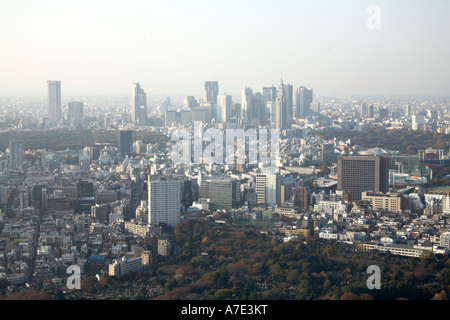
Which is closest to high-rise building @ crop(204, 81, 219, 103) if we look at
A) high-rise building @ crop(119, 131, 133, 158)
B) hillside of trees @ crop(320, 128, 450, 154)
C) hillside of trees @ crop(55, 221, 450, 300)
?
hillside of trees @ crop(320, 128, 450, 154)

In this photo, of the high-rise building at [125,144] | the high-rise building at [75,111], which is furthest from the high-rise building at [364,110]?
the high-rise building at [75,111]

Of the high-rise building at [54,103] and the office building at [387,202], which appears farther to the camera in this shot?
the high-rise building at [54,103]

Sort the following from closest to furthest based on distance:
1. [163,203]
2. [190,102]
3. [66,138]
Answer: [163,203]
[66,138]
[190,102]

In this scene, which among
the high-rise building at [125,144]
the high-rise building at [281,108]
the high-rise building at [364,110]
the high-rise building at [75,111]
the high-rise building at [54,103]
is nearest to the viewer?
the high-rise building at [125,144]

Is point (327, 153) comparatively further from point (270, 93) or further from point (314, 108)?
point (314, 108)

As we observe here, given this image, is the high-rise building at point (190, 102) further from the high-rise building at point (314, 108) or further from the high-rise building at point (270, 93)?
the high-rise building at point (314, 108)

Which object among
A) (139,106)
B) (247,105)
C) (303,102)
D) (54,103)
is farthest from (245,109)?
(54,103)

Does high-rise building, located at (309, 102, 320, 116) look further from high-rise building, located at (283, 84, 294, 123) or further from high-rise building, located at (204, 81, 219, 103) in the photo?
high-rise building, located at (204, 81, 219, 103)
